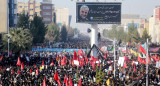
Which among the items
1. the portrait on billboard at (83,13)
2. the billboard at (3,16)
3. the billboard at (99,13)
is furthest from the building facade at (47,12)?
the billboard at (3,16)

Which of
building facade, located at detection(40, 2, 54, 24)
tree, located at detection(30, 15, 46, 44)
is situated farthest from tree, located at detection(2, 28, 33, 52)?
building facade, located at detection(40, 2, 54, 24)

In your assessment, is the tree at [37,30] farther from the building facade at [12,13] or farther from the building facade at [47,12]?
the building facade at [47,12]

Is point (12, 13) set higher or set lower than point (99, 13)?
higher

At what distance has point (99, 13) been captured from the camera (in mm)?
40094

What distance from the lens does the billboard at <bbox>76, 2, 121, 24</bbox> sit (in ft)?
131

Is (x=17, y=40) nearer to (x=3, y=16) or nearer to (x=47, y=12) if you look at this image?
(x=3, y=16)

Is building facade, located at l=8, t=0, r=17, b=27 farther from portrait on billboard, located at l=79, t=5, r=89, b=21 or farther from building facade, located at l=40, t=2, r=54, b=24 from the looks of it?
building facade, located at l=40, t=2, r=54, b=24

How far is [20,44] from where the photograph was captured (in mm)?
40031

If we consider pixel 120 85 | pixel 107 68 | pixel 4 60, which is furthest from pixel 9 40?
pixel 120 85

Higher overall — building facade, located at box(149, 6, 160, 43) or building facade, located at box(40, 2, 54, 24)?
building facade, located at box(40, 2, 54, 24)

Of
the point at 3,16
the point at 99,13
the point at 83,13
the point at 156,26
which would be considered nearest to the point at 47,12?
the point at 156,26

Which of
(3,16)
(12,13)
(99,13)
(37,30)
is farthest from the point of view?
(37,30)

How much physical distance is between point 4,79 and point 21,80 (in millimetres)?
1202

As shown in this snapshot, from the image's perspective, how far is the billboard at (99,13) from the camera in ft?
131
